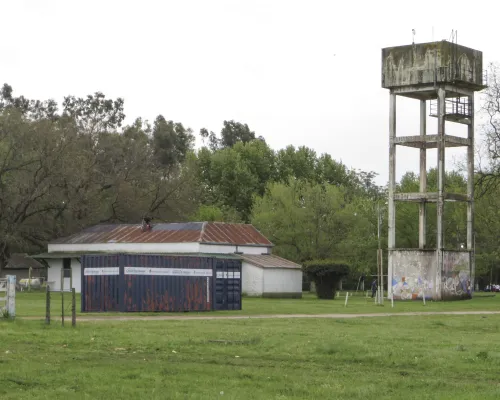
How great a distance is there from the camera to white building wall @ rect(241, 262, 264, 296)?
70.0 metres

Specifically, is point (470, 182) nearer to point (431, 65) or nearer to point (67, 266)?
point (431, 65)

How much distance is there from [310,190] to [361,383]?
7862cm

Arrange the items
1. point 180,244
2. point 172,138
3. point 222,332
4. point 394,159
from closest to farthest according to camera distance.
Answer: point 222,332, point 394,159, point 180,244, point 172,138

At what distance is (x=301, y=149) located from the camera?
133m

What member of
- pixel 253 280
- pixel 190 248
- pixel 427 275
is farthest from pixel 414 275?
pixel 190 248

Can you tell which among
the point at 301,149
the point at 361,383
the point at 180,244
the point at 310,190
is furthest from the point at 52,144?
the point at 361,383

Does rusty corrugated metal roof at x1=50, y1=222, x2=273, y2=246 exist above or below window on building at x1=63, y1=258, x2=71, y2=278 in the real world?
above

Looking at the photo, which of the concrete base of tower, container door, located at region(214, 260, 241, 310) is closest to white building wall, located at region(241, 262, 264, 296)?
the concrete base of tower

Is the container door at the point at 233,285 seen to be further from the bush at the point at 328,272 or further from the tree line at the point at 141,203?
the tree line at the point at 141,203

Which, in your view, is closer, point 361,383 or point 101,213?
point 361,383

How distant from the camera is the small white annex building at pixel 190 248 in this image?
232 ft

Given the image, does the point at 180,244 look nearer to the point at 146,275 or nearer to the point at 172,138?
the point at 146,275

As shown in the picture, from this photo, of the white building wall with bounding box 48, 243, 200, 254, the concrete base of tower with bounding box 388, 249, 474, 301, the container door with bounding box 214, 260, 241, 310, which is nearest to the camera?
the container door with bounding box 214, 260, 241, 310

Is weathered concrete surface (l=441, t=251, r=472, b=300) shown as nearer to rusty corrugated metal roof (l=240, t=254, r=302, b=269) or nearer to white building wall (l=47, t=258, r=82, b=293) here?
rusty corrugated metal roof (l=240, t=254, r=302, b=269)
